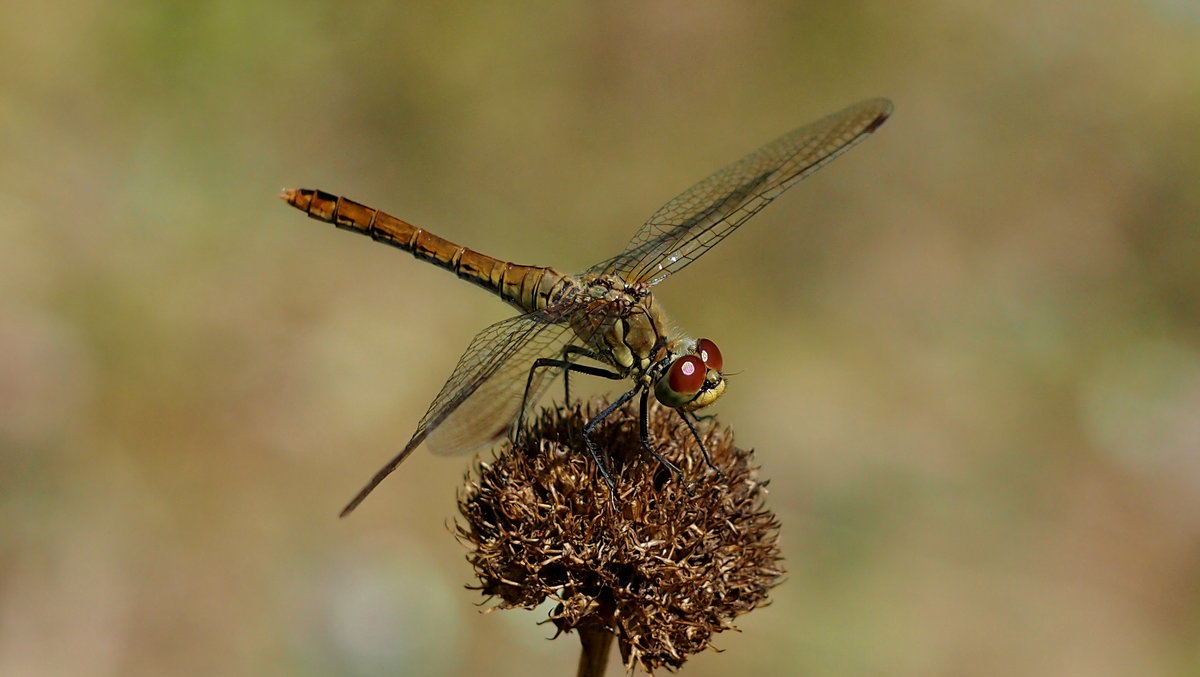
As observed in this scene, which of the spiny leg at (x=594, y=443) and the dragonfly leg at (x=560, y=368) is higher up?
the dragonfly leg at (x=560, y=368)

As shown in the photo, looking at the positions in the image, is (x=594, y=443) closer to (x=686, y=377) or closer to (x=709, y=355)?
(x=686, y=377)

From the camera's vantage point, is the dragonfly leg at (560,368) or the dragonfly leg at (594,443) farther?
the dragonfly leg at (560,368)

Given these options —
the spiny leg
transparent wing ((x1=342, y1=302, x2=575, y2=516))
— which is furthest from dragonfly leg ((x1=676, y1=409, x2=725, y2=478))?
transparent wing ((x1=342, y1=302, x2=575, y2=516))

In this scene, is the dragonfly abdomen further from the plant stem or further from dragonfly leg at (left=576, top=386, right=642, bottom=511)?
the plant stem

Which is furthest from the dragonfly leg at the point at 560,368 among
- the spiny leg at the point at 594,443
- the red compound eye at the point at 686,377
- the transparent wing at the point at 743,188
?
the transparent wing at the point at 743,188

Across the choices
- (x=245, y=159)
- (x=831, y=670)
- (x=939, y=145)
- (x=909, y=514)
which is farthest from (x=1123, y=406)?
(x=245, y=159)

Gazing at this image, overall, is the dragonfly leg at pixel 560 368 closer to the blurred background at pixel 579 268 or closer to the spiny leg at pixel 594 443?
the spiny leg at pixel 594 443

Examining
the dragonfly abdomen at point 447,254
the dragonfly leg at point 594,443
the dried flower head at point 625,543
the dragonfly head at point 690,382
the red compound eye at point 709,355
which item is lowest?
the dried flower head at point 625,543

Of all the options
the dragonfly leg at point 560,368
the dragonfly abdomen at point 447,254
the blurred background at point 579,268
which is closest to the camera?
the dragonfly leg at point 560,368

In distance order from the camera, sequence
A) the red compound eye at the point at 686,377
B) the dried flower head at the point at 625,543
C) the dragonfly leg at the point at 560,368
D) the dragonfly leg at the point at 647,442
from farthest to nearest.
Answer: the dragonfly leg at the point at 560,368 < the red compound eye at the point at 686,377 < the dragonfly leg at the point at 647,442 < the dried flower head at the point at 625,543

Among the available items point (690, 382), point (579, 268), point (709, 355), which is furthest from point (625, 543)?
point (579, 268)
